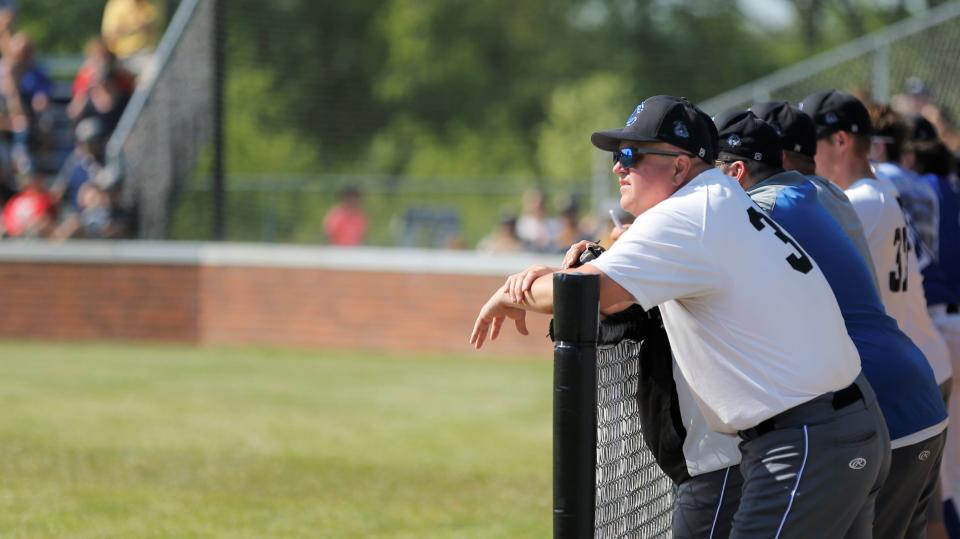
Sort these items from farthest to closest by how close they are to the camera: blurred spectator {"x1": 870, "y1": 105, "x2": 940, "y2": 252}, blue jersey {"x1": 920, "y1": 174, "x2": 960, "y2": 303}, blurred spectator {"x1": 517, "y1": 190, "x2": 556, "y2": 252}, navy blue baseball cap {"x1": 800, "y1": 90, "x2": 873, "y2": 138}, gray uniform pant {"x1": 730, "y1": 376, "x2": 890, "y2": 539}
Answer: blurred spectator {"x1": 517, "y1": 190, "x2": 556, "y2": 252}
blue jersey {"x1": 920, "y1": 174, "x2": 960, "y2": 303}
blurred spectator {"x1": 870, "y1": 105, "x2": 940, "y2": 252}
navy blue baseball cap {"x1": 800, "y1": 90, "x2": 873, "y2": 138}
gray uniform pant {"x1": 730, "y1": 376, "x2": 890, "y2": 539}

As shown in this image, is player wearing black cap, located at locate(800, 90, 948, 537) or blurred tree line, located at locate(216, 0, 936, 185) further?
blurred tree line, located at locate(216, 0, 936, 185)

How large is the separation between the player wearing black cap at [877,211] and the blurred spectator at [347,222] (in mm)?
16374

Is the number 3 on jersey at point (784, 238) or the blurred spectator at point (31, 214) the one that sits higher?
the number 3 on jersey at point (784, 238)

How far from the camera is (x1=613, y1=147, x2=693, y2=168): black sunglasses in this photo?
3.99m

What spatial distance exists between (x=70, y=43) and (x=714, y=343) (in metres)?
29.0

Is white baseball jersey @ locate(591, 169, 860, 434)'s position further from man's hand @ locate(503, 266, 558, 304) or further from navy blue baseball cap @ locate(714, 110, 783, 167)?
navy blue baseball cap @ locate(714, 110, 783, 167)

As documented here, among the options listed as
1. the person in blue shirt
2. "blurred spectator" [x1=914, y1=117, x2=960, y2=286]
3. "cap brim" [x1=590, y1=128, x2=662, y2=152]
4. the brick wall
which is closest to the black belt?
"cap brim" [x1=590, y1=128, x2=662, y2=152]

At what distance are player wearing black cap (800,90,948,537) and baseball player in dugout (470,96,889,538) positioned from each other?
139 centimetres

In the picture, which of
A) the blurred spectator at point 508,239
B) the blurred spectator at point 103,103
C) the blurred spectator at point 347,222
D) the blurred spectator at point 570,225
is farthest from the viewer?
the blurred spectator at point 347,222

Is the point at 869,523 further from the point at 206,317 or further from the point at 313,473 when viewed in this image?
the point at 206,317

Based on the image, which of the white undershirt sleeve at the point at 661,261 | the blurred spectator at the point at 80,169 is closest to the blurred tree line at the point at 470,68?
the blurred spectator at the point at 80,169

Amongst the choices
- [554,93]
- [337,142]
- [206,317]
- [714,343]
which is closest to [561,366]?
[714,343]

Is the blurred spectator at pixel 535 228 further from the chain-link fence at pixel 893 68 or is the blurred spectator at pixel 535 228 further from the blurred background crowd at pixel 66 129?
the blurred background crowd at pixel 66 129

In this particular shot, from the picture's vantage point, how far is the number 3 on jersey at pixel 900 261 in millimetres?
5496
